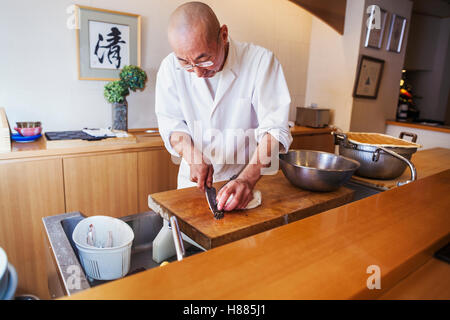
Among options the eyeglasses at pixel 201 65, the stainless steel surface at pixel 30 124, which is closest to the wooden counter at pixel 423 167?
the eyeglasses at pixel 201 65

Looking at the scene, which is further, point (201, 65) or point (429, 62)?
point (429, 62)

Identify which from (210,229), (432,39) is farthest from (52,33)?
(432,39)

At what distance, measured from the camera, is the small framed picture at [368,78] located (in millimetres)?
3828

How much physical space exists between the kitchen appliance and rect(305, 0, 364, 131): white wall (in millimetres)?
281

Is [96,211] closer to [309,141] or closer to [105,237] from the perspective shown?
[105,237]

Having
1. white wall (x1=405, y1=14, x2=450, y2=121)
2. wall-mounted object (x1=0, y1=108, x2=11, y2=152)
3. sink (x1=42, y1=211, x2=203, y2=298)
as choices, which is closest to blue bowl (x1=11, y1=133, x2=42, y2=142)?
wall-mounted object (x1=0, y1=108, x2=11, y2=152)

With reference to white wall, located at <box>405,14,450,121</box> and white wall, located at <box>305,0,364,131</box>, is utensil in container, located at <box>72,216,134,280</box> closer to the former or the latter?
white wall, located at <box>305,0,364,131</box>

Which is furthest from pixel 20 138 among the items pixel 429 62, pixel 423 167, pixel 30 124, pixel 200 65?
pixel 429 62

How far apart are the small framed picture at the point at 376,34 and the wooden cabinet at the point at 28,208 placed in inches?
141

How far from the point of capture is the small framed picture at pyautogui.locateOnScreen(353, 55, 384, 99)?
383cm

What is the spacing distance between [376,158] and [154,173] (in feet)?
5.40

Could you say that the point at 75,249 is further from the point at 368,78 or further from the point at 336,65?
the point at 368,78

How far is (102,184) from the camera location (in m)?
2.35

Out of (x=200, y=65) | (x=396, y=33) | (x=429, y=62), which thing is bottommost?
(x=200, y=65)
